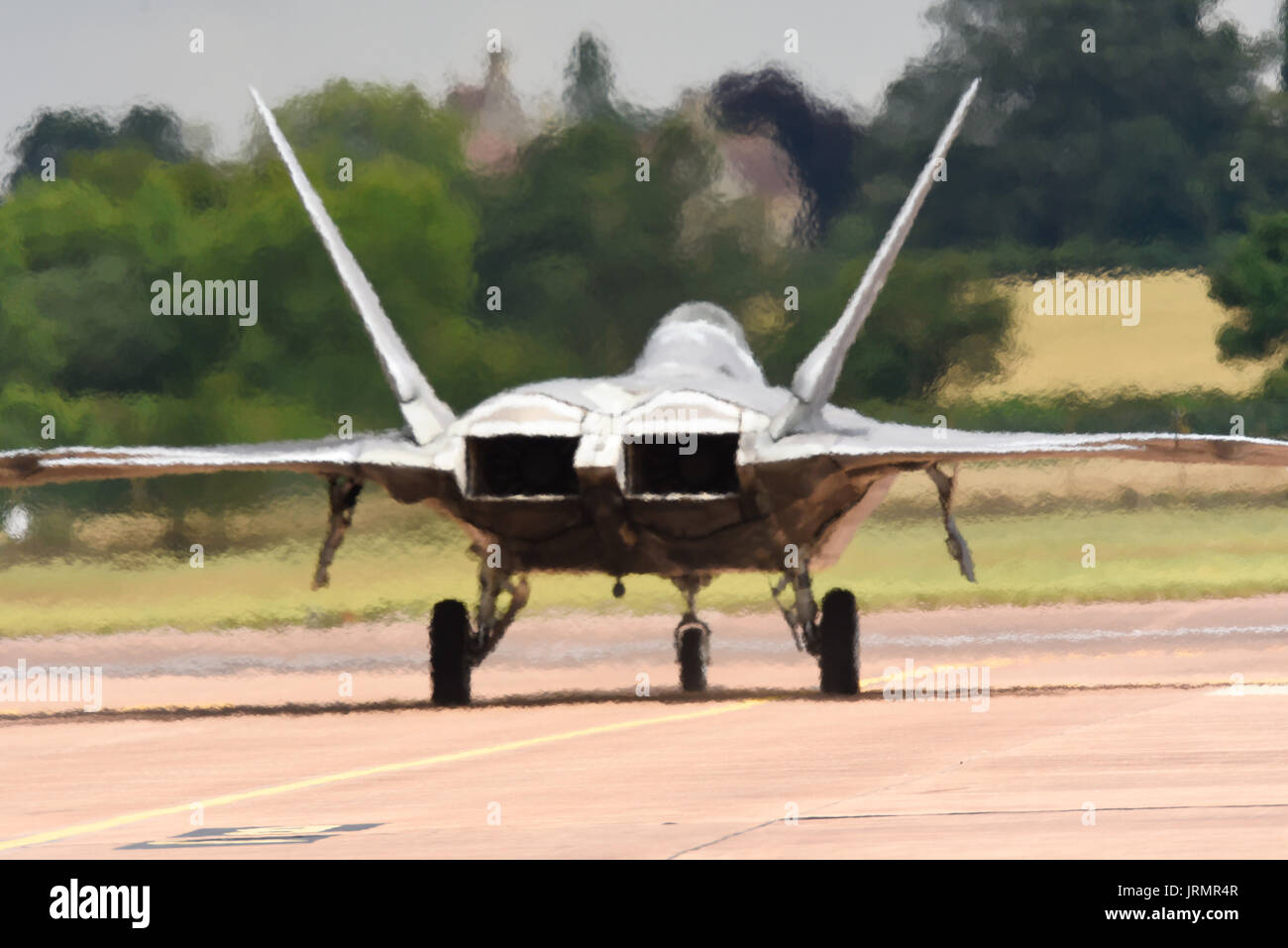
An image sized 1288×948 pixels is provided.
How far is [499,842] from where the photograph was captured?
33.4ft

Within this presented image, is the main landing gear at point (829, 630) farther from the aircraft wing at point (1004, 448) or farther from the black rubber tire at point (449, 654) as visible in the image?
the black rubber tire at point (449, 654)

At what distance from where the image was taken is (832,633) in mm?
19438

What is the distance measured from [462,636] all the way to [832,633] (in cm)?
286

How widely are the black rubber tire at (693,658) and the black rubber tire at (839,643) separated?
2531 millimetres

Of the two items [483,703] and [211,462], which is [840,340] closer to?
[483,703]

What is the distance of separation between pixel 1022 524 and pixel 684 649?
10002mm

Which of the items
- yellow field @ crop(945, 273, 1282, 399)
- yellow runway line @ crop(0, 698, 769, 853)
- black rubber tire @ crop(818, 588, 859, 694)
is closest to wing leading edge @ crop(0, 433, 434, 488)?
yellow runway line @ crop(0, 698, 769, 853)

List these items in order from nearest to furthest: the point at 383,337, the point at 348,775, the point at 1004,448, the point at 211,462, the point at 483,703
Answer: the point at 348,775 < the point at 1004,448 < the point at 211,462 < the point at 383,337 < the point at 483,703

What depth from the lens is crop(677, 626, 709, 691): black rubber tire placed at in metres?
22.1

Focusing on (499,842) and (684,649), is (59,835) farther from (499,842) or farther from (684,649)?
(684,649)

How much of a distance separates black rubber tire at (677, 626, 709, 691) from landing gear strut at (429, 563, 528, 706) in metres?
2.80

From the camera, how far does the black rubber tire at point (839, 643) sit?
1936cm

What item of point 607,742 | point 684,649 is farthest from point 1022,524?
point 607,742

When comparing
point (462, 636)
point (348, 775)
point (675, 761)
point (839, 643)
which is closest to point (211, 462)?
point (462, 636)
